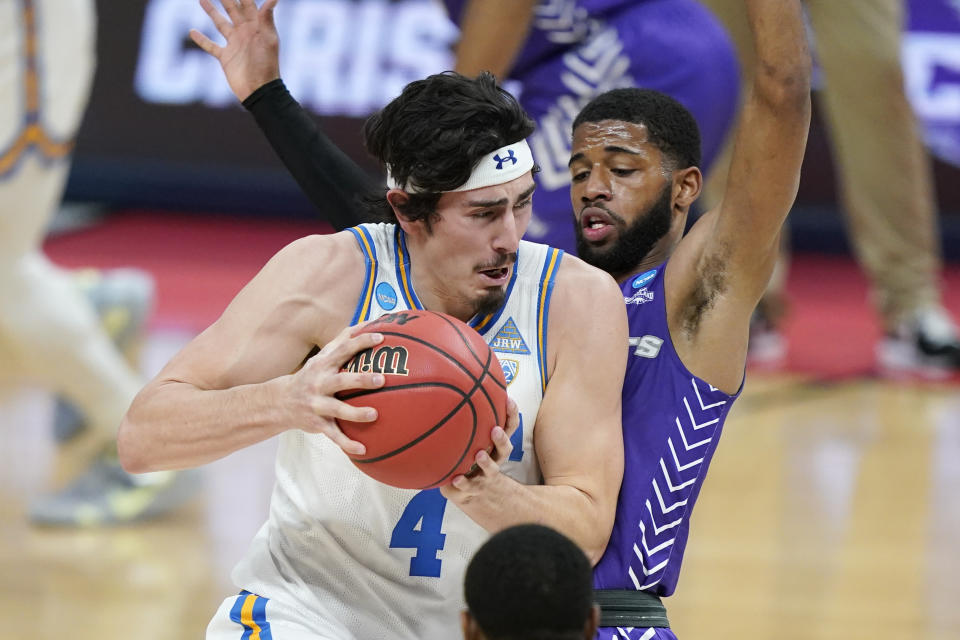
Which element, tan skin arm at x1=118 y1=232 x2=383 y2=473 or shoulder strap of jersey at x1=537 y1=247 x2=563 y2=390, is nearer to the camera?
tan skin arm at x1=118 y1=232 x2=383 y2=473

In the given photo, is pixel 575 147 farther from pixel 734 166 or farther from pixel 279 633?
pixel 279 633

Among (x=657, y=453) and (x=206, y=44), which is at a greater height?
(x=206, y=44)

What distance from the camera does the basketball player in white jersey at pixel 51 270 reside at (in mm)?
5336

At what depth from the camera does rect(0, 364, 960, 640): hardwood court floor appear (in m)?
4.80

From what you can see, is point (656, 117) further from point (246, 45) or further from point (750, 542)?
point (750, 542)

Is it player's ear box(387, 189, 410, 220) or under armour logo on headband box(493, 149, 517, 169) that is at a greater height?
under armour logo on headband box(493, 149, 517, 169)

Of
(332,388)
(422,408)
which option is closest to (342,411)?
(332,388)

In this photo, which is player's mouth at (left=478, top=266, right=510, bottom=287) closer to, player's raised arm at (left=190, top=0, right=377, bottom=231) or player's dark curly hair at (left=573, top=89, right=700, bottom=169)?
player's dark curly hair at (left=573, top=89, right=700, bottom=169)

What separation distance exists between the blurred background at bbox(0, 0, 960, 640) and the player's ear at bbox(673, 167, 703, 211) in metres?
1.81

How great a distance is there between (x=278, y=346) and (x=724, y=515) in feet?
10.4

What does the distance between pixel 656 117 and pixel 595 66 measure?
1.29m

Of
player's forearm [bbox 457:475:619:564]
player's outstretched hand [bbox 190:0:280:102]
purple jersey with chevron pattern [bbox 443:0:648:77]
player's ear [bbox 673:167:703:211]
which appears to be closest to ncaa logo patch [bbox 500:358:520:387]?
player's forearm [bbox 457:475:619:564]

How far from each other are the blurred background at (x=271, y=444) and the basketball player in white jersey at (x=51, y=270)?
15 cm

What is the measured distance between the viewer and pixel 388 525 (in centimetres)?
316
